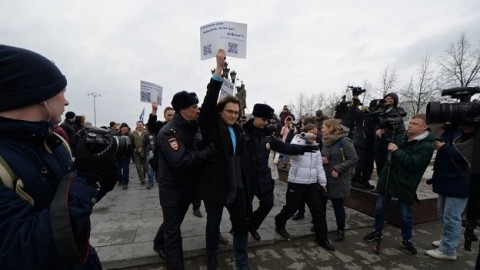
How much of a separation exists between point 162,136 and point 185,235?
6.73 feet

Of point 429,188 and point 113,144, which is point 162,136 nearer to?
point 113,144

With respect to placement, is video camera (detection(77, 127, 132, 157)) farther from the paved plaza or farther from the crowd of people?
the paved plaza

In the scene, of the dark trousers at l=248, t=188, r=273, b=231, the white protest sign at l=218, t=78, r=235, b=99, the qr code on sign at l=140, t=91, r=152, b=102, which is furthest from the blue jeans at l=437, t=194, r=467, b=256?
the qr code on sign at l=140, t=91, r=152, b=102

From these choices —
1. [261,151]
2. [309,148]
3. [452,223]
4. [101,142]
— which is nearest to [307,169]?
[309,148]

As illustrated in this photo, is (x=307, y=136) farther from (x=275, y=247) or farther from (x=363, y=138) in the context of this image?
(x=363, y=138)

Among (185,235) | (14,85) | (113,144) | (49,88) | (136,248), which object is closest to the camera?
(14,85)

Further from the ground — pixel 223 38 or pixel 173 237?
pixel 223 38

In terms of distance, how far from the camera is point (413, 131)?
375 cm

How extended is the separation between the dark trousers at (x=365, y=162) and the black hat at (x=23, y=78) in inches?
232

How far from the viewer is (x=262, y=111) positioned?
3670mm

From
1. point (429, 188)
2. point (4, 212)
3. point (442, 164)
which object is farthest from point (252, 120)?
point (429, 188)

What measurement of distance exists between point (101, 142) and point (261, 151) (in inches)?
107

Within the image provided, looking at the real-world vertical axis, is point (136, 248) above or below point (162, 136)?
below

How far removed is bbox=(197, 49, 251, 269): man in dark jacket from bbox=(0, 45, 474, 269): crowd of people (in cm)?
1
